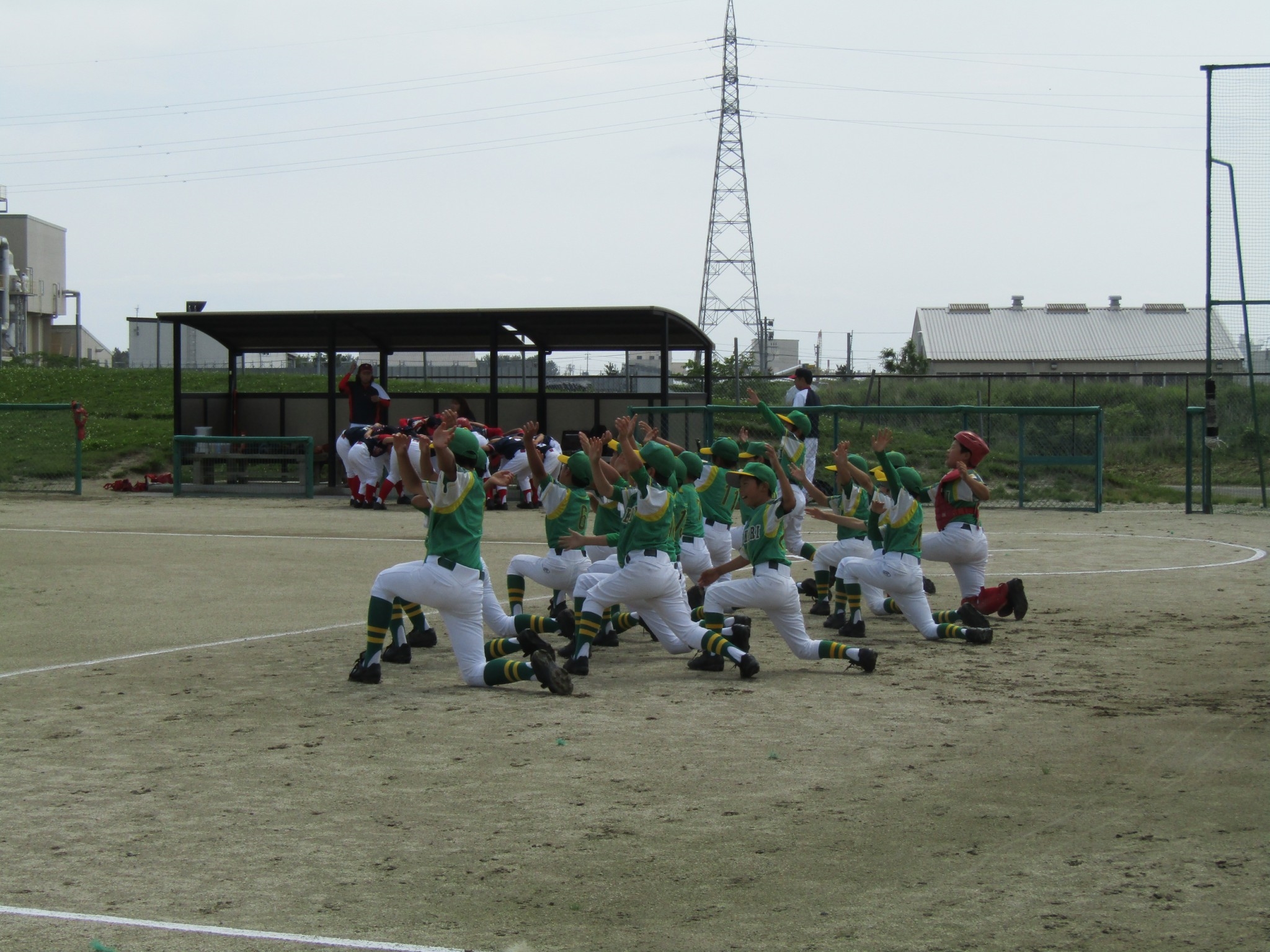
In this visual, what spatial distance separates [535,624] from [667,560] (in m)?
1.36

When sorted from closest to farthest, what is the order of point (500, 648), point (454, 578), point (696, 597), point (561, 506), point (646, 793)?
point (646, 793) < point (454, 578) < point (500, 648) < point (561, 506) < point (696, 597)

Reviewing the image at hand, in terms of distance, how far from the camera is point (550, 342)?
25.5 m

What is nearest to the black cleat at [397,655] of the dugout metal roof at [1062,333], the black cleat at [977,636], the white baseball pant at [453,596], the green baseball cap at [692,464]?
the white baseball pant at [453,596]

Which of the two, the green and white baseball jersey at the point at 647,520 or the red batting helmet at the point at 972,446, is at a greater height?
the red batting helmet at the point at 972,446

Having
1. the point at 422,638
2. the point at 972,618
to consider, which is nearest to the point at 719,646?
the point at 422,638

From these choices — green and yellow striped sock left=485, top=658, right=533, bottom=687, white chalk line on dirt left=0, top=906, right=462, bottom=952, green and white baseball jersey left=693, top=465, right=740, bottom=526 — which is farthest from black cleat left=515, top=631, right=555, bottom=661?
white chalk line on dirt left=0, top=906, right=462, bottom=952

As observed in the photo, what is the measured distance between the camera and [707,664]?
9.09 metres

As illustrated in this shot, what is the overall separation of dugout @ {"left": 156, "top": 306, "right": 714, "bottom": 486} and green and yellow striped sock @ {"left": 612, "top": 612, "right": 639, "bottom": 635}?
41.8 feet

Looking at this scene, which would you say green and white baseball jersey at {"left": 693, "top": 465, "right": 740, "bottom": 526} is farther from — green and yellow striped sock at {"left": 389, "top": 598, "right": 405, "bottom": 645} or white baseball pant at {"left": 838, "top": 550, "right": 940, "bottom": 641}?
green and yellow striped sock at {"left": 389, "top": 598, "right": 405, "bottom": 645}

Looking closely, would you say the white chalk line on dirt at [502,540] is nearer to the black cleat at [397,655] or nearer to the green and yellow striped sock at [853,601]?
the green and yellow striped sock at [853,601]

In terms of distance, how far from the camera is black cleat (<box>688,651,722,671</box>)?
9.07 metres

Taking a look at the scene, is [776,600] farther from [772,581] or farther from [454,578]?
[454,578]

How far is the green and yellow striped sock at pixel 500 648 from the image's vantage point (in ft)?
28.2

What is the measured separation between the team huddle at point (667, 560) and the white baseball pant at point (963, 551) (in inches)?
0.5
